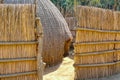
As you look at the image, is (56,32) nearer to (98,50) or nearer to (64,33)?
(64,33)

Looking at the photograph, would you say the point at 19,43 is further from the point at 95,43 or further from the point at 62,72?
the point at 62,72

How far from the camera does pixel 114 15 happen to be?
8016 millimetres

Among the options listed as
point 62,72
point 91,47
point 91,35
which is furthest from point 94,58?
point 62,72

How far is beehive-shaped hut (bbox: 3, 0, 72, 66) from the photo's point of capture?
9.55 metres

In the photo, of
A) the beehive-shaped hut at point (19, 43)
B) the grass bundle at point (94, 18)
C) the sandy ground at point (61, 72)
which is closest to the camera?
the beehive-shaped hut at point (19, 43)

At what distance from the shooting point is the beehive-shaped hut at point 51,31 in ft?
31.3

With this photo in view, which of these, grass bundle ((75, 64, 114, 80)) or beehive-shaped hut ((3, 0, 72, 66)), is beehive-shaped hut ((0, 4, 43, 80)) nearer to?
grass bundle ((75, 64, 114, 80))

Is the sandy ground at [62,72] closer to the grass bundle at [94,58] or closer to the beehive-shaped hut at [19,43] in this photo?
the grass bundle at [94,58]

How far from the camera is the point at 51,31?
9734mm

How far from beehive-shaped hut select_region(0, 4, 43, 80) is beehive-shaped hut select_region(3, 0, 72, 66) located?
9.31 feet

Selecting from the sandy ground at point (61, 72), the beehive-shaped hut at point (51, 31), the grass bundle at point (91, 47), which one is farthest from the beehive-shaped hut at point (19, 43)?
the beehive-shaped hut at point (51, 31)

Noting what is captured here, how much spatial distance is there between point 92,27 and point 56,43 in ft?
8.40

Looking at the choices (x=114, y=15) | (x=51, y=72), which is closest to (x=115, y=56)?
(x=114, y=15)

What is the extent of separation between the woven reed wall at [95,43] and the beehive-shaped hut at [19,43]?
1.40 m
